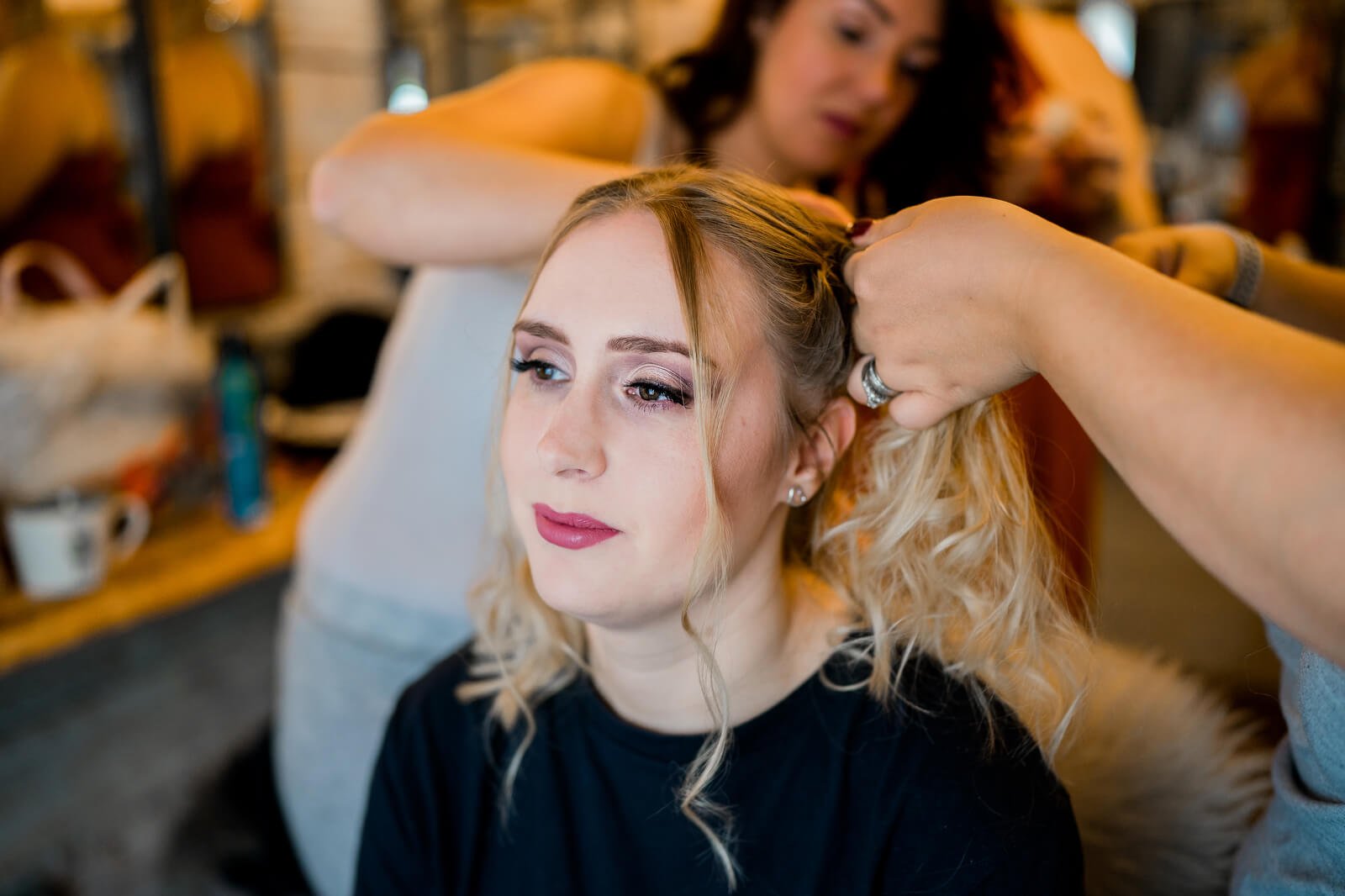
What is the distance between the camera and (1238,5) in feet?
11.0

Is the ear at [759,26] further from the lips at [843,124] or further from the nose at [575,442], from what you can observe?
the nose at [575,442]

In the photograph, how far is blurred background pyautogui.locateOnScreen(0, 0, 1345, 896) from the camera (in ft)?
6.30

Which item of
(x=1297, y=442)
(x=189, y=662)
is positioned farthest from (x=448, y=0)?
(x=1297, y=442)

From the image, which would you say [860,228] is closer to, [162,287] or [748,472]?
[748,472]

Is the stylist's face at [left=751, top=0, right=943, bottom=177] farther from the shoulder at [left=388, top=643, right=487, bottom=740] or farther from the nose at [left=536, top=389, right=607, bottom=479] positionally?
the shoulder at [left=388, top=643, right=487, bottom=740]

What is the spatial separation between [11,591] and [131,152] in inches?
45.9

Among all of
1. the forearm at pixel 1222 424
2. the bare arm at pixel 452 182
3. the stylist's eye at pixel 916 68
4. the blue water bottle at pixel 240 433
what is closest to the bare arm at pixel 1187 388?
the forearm at pixel 1222 424

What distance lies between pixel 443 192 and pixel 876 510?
0.62 m

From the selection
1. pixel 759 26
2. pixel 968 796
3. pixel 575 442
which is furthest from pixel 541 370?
pixel 759 26

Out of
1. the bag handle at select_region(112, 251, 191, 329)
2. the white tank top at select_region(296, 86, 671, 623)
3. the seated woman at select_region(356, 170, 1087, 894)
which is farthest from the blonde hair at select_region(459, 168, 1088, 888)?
the bag handle at select_region(112, 251, 191, 329)

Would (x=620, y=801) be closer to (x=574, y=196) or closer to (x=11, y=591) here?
(x=574, y=196)

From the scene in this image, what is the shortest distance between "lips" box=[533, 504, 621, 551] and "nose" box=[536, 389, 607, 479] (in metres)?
0.04

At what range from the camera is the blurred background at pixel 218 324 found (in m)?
1.92

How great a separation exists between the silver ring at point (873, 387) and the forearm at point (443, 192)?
1.20 ft
